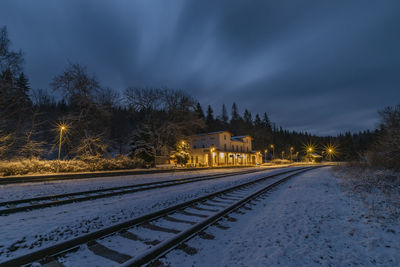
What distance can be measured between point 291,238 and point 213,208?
287cm

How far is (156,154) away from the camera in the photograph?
35.2 m

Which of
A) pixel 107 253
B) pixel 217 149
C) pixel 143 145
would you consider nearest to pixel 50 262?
pixel 107 253

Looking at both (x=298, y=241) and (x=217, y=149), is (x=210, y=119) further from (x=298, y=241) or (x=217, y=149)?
(x=298, y=241)

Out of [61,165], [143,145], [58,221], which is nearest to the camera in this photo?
[58,221]

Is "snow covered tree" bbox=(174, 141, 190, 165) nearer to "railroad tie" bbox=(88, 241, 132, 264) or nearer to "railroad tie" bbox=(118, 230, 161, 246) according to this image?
"railroad tie" bbox=(118, 230, 161, 246)

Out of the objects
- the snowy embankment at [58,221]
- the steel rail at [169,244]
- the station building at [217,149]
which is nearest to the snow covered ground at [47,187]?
the snowy embankment at [58,221]

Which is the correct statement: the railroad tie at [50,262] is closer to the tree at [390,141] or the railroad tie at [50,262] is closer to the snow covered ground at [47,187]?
the snow covered ground at [47,187]

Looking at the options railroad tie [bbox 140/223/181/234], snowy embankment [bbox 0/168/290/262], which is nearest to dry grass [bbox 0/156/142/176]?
snowy embankment [bbox 0/168/290/262]

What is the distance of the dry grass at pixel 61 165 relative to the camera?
16.3m

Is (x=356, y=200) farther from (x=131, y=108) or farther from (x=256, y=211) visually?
(x=131, y=108)

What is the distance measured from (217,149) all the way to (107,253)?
4213 cm

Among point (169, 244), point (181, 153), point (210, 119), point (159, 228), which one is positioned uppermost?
point (210, 119)

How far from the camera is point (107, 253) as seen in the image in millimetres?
3586

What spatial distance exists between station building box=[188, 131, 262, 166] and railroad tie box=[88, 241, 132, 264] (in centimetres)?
3549
